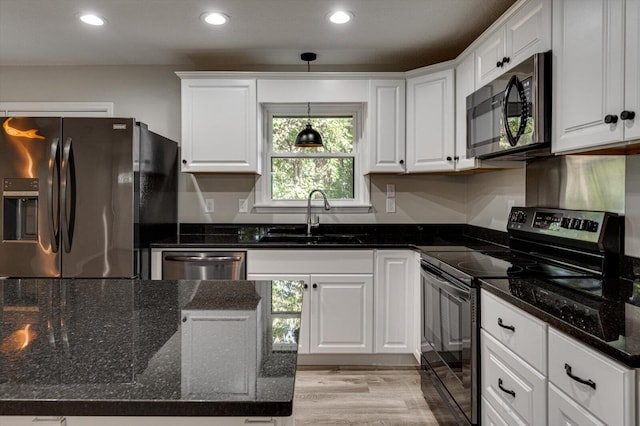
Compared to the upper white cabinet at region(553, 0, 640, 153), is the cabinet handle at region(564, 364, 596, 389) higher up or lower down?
lower down

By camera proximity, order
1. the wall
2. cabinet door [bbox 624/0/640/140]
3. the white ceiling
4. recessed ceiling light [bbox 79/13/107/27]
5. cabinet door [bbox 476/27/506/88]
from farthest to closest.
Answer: the wall, recessed ceiling light [bbox 79/13/107/27], the white ceiling, cabinet door [bbox 476/27/506/88], cabinet door [bbox 624/0/640/140]

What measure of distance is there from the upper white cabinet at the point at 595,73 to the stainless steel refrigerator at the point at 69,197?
2.34m

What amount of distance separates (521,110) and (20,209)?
2.95 meters

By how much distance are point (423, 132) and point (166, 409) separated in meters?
2.68

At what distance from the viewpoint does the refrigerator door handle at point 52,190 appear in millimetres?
2568

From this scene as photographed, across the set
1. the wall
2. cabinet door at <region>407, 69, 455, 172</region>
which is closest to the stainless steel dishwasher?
the wall

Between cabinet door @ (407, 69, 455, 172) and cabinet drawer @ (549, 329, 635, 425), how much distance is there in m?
1.79

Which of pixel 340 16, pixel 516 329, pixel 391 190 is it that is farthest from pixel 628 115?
pixel 391 190

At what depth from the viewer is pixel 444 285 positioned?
2131 millimetres

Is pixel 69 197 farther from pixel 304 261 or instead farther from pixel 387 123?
pixel 387 123

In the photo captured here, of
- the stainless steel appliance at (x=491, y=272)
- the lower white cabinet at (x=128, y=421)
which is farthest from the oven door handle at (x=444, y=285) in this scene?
the lower white cabinet at (x=128, y=421)

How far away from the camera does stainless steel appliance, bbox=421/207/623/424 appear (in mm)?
1716

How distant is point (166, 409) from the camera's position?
65cm

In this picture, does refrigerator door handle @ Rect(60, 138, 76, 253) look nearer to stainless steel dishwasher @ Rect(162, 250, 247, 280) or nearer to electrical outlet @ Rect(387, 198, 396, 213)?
stainless steel dishwasher @ Rect(162, 250, 247, 280)
